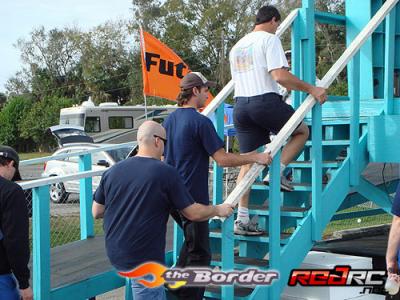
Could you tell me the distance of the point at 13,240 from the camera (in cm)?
370

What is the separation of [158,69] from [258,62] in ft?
24.9

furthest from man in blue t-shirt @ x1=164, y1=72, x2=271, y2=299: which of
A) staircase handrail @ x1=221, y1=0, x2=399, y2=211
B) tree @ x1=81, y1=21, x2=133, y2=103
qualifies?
tree @ x1=81, y1=21, x2=133, y2=103

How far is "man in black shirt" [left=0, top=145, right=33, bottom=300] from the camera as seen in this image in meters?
3.70

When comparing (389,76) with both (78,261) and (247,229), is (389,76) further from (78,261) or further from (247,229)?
(78,261)

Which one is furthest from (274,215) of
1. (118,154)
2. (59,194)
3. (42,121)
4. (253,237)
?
(42,121)

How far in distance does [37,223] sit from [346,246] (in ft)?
13.1

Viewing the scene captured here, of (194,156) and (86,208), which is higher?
(194,156)

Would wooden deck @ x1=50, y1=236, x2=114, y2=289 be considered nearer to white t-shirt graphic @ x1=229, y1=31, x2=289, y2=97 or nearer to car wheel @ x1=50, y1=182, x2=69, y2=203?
white t-shirt graphic @ x1=229, y1=31, x2=289, y2=97

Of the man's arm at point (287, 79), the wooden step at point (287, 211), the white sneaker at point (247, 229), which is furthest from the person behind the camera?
the wooden step at point (287, 211)

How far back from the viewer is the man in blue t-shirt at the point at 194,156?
405cm

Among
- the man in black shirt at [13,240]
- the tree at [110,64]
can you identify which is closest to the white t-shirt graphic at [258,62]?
the man in black shirt at [13,240]

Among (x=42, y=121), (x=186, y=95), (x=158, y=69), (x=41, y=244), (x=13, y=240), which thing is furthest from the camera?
(x=42, y=121)

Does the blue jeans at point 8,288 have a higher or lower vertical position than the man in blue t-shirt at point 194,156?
lower

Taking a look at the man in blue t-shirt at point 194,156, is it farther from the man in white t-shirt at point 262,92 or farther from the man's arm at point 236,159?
the man in white t-shirt at point 262,92
